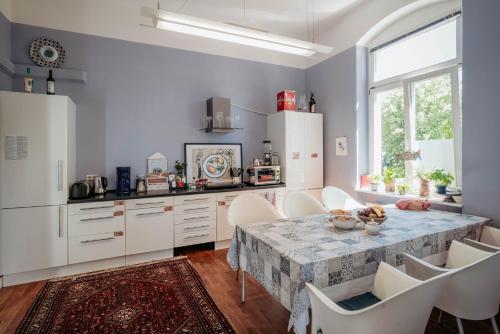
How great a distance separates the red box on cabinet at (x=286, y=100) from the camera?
421 cm

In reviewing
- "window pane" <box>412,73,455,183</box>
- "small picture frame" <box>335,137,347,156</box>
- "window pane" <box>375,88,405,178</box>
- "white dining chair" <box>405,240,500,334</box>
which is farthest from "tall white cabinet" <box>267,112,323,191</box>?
"white dining chair" <box>405,240,500,334</box>

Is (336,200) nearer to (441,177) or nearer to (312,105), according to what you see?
(441,177)

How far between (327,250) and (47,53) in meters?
3.80

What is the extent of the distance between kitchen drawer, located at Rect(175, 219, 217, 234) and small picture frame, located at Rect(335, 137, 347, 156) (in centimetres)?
217

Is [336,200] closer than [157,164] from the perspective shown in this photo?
Yes

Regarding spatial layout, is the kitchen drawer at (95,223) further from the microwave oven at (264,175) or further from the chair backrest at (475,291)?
the chair backrest at (475,291)

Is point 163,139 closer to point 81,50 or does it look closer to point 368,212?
point 81,50

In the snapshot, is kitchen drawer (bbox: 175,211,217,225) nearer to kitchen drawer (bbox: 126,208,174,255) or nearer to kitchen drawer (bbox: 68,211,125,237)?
kitchen drawer (bbox: 126,208,174,255)

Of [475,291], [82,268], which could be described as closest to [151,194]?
[82,268]

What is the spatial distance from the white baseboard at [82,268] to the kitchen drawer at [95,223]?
377 millimetres

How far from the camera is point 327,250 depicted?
159 centimetres

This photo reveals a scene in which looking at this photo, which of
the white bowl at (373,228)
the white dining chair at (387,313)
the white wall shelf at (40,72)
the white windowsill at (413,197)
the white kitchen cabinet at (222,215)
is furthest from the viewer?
the white kitchen cabinet at (222,215)

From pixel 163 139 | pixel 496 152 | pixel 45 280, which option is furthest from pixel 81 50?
pixel 496 152

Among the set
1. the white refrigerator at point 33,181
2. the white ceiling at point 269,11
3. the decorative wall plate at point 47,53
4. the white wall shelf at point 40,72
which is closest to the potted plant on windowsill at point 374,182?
the white ceiling at point 269,11
